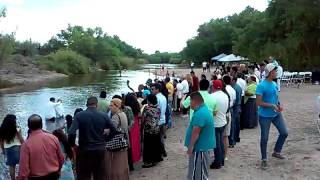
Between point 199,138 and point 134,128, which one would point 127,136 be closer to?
point 134,128

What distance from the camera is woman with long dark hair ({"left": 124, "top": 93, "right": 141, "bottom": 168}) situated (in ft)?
31.0

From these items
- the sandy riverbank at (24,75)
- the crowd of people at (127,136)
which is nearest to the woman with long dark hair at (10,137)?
the crowd of people at (127,136)

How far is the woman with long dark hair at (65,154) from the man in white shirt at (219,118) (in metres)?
2.71

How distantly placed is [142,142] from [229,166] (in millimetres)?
2292

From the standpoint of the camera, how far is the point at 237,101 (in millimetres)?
10523

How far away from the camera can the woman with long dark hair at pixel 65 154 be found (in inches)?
273

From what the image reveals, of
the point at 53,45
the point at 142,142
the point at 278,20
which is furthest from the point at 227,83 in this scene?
the point at 53,45

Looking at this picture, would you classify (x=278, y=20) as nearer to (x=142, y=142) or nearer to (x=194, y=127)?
(x=142, y=142)

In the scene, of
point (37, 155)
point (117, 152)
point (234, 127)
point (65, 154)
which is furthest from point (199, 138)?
point (234, 127)

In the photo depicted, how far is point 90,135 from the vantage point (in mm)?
6988

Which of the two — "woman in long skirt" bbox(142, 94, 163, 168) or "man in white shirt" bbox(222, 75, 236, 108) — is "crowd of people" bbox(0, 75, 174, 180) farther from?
"man in white shirt" bbox(222, 75, 236, 108)

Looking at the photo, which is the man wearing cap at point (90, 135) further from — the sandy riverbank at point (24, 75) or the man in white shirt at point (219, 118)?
the sandy riverbank at point (24, 75)

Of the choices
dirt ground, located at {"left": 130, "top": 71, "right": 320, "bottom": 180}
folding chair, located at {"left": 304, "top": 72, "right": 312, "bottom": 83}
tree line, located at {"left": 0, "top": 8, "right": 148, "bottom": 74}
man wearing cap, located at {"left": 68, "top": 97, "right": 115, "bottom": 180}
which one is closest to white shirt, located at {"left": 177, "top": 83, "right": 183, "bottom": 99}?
dirt ground, located at {"left": 130, "top": 71, "right": 320, "bottom": 180}

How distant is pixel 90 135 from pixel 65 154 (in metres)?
0.48
